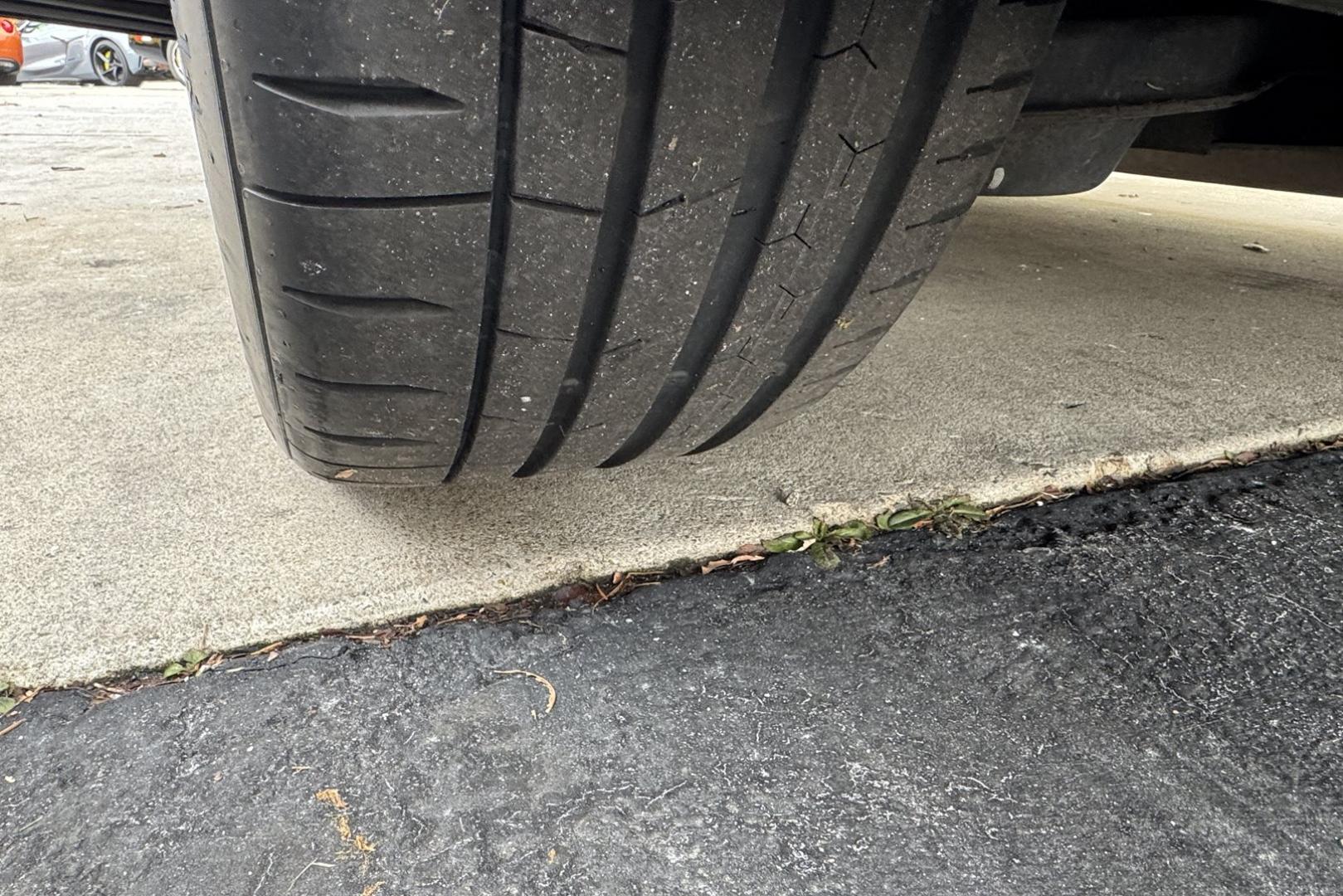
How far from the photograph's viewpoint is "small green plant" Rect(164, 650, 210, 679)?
1014 mm

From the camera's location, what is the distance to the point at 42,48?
11.8m

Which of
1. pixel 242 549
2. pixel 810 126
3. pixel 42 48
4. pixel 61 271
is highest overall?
pixel 810 126

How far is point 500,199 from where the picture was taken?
72cm

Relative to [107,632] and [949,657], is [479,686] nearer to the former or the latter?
[107,632]

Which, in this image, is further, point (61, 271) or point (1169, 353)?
point (61, 271)

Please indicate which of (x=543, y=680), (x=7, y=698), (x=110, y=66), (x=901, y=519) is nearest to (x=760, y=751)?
(x=543, y=680)

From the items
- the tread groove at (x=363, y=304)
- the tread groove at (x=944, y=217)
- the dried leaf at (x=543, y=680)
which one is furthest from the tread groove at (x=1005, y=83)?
the dried leaf at (x=543, y=680)

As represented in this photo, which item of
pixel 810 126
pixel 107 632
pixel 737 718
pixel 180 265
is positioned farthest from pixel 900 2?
pixel 180 265

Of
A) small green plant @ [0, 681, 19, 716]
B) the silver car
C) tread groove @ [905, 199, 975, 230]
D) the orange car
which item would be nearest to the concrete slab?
small green plant @ [0, 681, 19, 716]

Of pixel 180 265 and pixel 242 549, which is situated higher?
pixel 242 549

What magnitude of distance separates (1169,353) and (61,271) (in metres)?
2.66

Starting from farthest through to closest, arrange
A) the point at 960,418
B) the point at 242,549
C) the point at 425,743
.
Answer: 1. the point at 960,418
2. the point at 242,549
3. the point at 425,743

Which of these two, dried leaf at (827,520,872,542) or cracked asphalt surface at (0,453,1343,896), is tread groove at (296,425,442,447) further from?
dried leaf at (827,520,872,542)

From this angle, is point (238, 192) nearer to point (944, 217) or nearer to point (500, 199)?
point (500, 199)
